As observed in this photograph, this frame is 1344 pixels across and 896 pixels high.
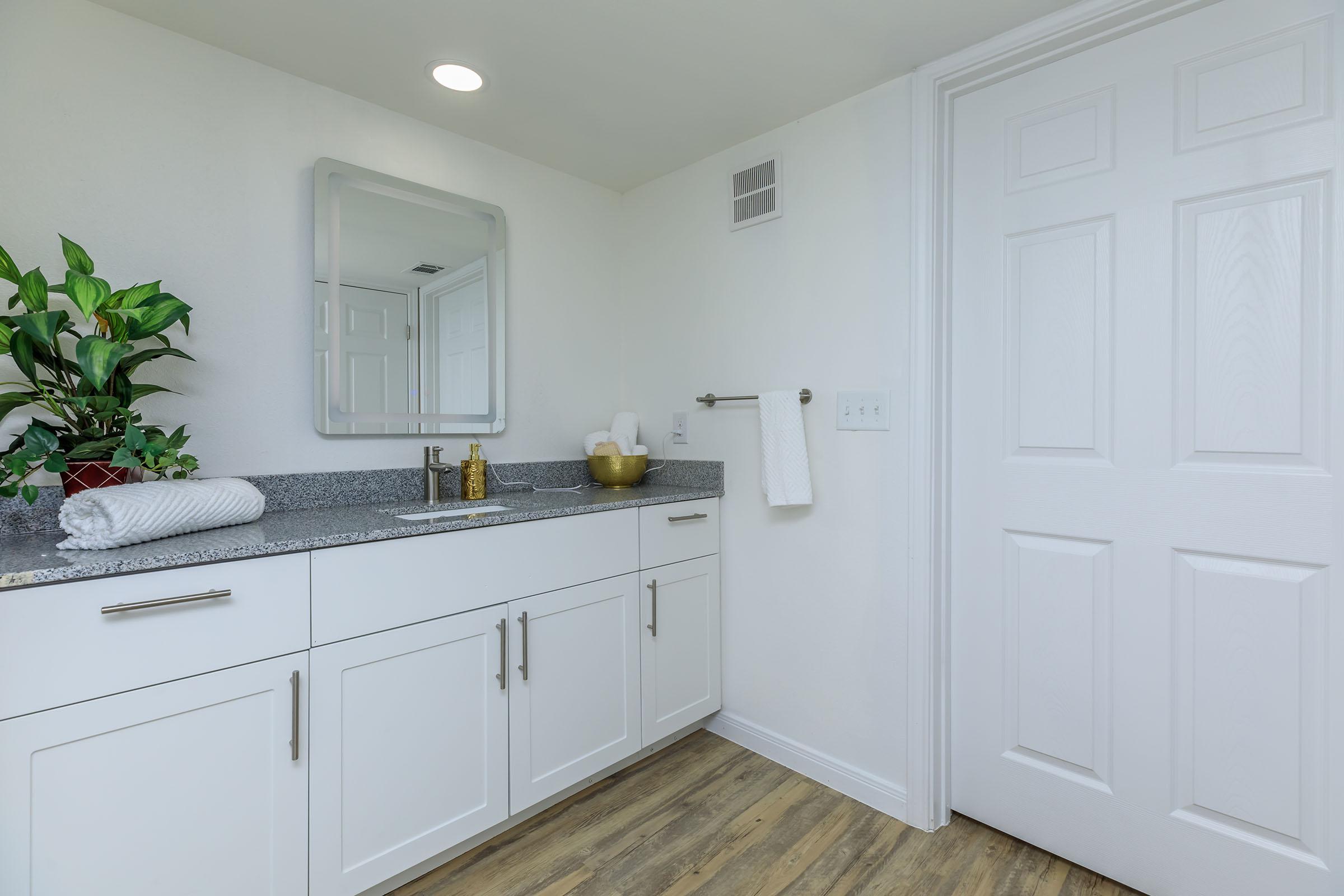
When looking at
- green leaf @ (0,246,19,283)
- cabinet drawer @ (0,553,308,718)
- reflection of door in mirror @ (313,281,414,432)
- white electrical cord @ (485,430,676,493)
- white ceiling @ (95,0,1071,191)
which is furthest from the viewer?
white electrical cord @ (485,430,676,493)

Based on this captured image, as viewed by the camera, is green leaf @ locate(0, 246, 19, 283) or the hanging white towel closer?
green leaf @ locate(0, 246, 19, 283)

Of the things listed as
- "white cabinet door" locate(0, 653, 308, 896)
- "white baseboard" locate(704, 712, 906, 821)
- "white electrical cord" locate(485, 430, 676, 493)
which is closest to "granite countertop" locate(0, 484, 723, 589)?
"white electrical cord" locate(485, 430, 676, 493)

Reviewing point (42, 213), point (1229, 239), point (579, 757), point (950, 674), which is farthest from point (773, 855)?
point (42, 213)

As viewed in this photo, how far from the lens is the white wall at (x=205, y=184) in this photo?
1.45 metres

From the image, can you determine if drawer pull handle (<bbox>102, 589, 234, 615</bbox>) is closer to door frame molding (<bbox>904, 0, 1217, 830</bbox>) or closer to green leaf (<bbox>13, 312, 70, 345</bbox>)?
green leaf (<bbox>13, 312, 70, 345</bbox>)

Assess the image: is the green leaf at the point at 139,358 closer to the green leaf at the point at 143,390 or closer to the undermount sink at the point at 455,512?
the green leaf at the point at 143,390

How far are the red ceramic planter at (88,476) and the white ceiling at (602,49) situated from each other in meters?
1.11

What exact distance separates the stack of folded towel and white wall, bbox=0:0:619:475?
0.48 m

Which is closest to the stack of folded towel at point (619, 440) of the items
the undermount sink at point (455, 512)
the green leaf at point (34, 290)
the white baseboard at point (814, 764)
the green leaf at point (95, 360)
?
the undermount sink at point (455, 512)

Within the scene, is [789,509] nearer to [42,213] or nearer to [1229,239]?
[1229,239]

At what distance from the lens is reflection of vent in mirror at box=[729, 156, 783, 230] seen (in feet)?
6.95

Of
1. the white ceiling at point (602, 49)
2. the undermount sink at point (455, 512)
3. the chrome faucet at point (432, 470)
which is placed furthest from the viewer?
the chrome faucet at point (432, 470)

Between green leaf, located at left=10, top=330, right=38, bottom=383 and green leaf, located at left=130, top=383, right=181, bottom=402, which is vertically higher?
green leaf, located at left=10, top=330, right=38, bottom=383

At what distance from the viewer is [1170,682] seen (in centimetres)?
147
